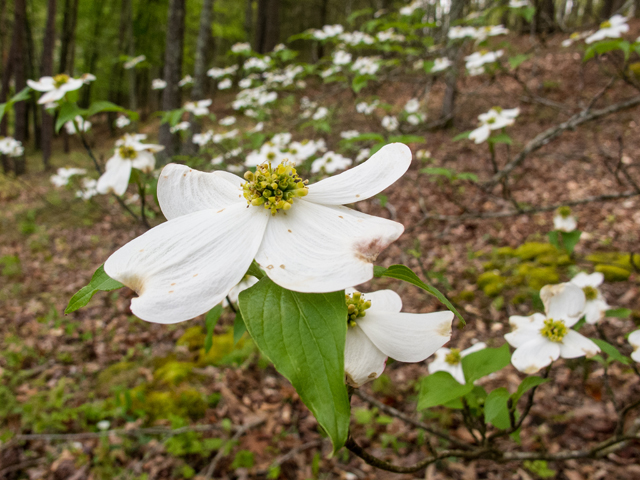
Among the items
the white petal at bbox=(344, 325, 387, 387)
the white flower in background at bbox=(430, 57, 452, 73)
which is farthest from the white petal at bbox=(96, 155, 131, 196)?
the white flower in background at bbox=(430, 57, 452, 73)

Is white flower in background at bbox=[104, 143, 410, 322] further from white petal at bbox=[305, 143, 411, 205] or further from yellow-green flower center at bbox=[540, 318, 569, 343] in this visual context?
yellow-green flower center at bbox=[540, 318, 569, 343]

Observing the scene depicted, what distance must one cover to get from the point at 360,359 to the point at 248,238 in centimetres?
25

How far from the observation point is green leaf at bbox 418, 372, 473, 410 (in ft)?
2.77

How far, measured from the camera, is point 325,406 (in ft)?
1.40

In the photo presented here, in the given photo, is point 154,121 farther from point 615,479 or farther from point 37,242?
point 615,479

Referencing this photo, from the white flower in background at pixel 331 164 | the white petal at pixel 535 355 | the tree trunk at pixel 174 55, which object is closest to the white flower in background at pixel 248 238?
the white petal at pixel 535 355

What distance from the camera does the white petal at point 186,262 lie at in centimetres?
49

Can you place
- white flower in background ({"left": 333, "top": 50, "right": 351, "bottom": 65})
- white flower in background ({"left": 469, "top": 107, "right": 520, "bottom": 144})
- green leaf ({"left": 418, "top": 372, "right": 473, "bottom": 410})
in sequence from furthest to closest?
1. white flower in background ({"left": 333, "top": 50, "right": 351, "bottom": 65})
2. white flower in background ({"left": 469, "top": 107, "right": 520, "bottom": 144})
3. green leaf ({"left": 418, "top": 372, "right": 473, "bottom": 410})

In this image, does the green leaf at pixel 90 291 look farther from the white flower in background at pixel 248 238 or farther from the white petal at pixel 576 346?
the white petal at pixel 576 346

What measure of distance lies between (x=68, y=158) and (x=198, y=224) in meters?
12.6

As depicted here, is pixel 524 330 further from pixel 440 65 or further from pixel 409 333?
pixel 440 65

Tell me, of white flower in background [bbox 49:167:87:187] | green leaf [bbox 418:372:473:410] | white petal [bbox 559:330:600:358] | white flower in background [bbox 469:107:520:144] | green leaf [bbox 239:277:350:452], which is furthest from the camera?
white flower in background [bbox 49:167:87:187]

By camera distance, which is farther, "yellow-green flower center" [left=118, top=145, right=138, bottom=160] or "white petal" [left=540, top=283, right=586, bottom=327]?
"yellow-green flower center" [left=118, top=145, right=138, bottom=160]

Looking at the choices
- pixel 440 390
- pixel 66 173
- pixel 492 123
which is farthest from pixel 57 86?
pixel 66 173
